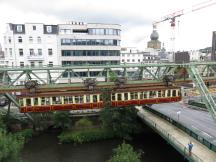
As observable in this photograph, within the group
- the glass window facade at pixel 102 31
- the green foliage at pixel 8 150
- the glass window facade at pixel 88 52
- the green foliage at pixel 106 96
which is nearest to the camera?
the green foliage at pixel 8 150

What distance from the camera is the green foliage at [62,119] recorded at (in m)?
45.2

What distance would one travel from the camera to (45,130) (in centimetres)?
4828

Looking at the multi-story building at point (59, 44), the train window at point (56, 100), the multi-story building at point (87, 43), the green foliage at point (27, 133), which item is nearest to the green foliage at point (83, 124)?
the green foliage at point (27, 133)

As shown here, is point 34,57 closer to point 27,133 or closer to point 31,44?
point 31,44

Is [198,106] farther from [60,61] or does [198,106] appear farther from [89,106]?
[60,61]

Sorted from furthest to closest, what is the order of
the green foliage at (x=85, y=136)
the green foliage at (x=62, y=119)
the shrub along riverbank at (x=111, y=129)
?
1. the green foliage at (x=62, y=119)
2. the green foliage at (x=85, y=136)
3. the shrub along riverbank at (x=111, y=129)

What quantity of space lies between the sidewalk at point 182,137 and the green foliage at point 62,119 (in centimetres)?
1577

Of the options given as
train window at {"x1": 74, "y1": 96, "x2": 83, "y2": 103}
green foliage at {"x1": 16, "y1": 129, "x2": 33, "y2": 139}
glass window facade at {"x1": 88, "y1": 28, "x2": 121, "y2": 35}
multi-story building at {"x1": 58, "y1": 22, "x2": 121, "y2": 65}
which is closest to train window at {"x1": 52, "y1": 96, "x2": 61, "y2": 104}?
train window at {"x1": 74, "y1": 96, "x2": 83, "y2": 103}

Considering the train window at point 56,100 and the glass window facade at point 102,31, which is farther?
the glass window facade at point 102,31

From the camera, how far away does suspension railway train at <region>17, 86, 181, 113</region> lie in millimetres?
34969

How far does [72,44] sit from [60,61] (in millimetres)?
5750

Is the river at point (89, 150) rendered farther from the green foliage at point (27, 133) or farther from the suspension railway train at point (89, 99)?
the suspension railway train at point (89, 99)

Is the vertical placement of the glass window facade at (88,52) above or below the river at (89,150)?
above

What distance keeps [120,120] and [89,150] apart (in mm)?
7982
